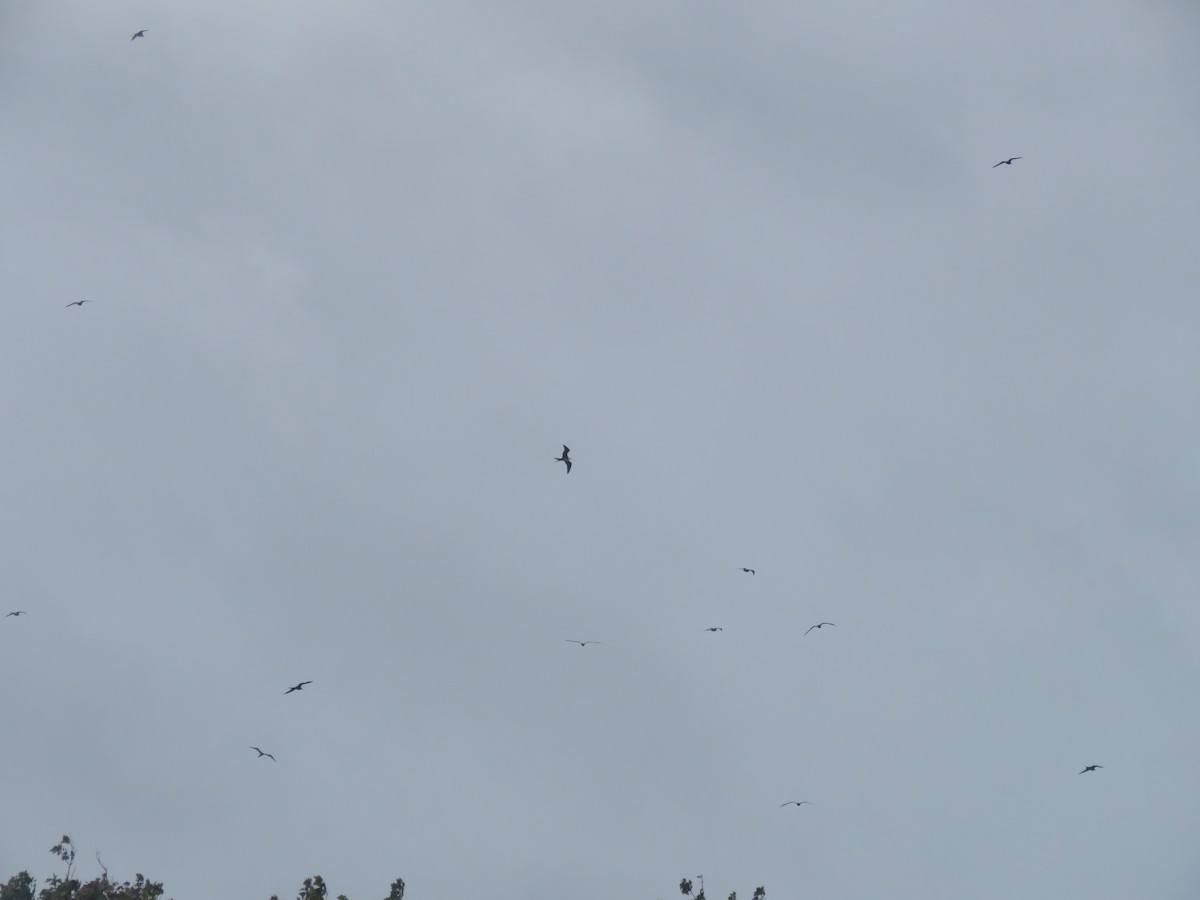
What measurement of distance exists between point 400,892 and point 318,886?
5634 millimetres

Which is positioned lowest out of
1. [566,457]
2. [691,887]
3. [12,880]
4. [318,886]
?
[12,880]

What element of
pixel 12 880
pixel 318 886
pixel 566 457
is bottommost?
pixel 12 880

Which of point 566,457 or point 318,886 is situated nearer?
point 318,886

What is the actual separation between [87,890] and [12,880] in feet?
28.0

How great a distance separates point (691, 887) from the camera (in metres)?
65.2

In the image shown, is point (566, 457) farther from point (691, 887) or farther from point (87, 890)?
point (87, 890)

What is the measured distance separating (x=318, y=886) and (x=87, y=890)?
12486 mm

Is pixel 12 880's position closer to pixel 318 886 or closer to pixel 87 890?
Answer: pixel 87 890

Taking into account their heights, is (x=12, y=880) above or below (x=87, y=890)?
below

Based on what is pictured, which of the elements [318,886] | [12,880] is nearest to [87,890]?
[12,880]

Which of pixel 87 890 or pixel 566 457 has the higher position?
pixel 566 457

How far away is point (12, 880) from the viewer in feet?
215

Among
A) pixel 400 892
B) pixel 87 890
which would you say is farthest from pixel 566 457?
pixel 87 890

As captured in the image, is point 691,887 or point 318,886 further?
point 691,887
